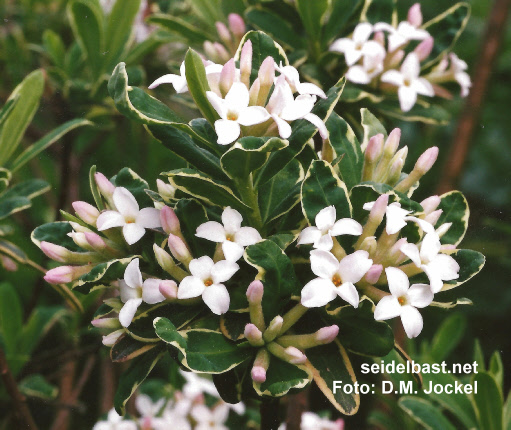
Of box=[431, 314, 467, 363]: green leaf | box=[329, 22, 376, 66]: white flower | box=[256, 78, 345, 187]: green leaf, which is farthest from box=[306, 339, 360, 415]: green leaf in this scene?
box=[431, 314, 467, 363]: green leaf

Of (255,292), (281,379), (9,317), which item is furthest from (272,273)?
(9,317)

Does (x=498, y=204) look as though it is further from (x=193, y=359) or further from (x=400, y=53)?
(x=193, y=359)

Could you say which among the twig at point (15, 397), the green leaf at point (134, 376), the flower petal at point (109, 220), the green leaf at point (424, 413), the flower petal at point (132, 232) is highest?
the flower petal at point (109, 220)

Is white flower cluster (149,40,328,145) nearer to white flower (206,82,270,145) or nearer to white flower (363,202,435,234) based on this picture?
white flower (206,82,270,145)

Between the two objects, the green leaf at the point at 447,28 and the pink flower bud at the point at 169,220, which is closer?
the pink flower bud at the point at 169,220

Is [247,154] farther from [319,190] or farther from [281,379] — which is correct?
[281,379]


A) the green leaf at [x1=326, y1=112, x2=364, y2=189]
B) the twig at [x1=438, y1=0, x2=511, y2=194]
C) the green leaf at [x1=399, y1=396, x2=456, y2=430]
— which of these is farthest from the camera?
the twig at [x1=438, y1=0, x2=511, y2=194]

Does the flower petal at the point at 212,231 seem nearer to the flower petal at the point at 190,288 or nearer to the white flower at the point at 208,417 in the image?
the flower petal at the point at 190,288

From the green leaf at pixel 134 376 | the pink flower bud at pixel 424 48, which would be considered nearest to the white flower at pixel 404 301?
the green leaf at pixel 134 376
